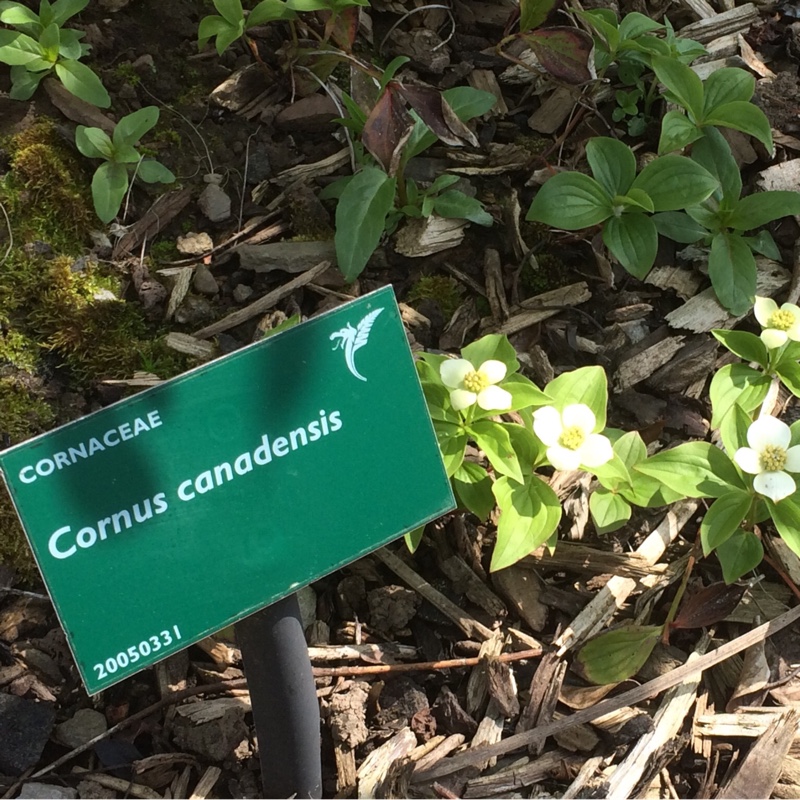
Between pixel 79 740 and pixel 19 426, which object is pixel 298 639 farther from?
pixel 19 426

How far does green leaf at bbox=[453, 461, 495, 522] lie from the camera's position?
2.13 m

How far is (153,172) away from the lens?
2557mm

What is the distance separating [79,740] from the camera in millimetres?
2035

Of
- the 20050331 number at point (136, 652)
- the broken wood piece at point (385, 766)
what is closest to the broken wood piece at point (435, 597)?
the broken wood piece at point (385, 766)

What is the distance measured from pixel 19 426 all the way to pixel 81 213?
73cm

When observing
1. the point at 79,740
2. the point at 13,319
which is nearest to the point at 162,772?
the point at 79,740

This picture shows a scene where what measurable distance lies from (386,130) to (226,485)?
1.24 m

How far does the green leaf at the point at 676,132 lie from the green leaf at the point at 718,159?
92 millimetres

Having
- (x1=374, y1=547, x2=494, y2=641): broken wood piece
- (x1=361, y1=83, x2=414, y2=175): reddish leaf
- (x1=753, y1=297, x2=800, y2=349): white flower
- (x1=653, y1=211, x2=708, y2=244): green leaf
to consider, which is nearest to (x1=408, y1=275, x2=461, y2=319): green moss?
(x1=361, y1=83, x2=414, y2=175): reddish leaf

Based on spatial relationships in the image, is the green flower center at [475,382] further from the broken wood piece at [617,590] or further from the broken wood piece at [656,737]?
the broken wood piece at [656,737]

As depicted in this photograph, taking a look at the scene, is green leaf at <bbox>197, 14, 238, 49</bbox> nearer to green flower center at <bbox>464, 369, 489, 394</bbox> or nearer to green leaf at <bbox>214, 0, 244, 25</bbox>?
green leaf at <bbox>214, 0, 244, 25</bbox>

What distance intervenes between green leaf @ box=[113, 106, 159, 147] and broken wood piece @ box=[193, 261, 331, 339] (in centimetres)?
64

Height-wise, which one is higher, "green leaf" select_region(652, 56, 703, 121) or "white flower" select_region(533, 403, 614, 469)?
"green leaf" select_region(652, 56, 703, 121)

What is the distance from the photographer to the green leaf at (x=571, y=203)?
2430 mm
